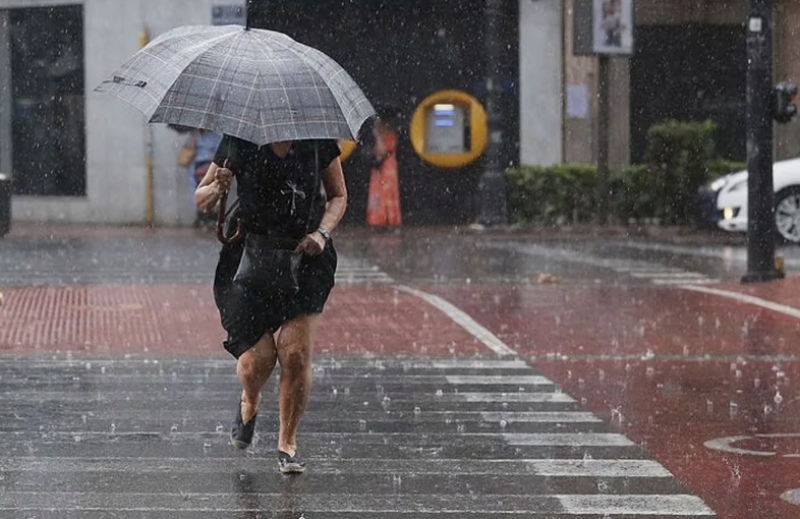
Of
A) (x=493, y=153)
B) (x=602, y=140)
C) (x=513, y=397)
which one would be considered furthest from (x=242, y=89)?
(x=493, y=153)

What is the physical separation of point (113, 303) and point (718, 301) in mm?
5528

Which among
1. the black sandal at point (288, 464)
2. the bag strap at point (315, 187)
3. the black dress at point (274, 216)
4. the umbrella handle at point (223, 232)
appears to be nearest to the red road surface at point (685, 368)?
the black sandal at point (288, 464)

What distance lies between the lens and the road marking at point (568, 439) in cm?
Answer: 894

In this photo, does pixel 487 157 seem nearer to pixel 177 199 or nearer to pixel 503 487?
pixel 177 199

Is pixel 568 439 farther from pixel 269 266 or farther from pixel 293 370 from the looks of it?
pixel 269 266

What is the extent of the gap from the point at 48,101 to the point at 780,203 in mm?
12843

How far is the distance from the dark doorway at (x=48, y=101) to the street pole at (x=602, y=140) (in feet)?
28.0

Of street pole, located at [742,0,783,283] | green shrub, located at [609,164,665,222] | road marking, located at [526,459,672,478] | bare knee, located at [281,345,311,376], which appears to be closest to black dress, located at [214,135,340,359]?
bare knee, located at [281,345,311,376]

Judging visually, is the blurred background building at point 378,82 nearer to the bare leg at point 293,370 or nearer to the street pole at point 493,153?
the street pole at point 493,153

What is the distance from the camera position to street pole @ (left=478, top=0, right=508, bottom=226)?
93.2ft

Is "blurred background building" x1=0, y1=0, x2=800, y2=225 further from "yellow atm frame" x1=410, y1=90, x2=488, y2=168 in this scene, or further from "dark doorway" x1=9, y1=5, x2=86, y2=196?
"yellow atm frame" x1=410, y1=90, x2=488, y2=168

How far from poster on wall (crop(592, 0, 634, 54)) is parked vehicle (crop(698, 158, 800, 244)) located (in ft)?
13.3

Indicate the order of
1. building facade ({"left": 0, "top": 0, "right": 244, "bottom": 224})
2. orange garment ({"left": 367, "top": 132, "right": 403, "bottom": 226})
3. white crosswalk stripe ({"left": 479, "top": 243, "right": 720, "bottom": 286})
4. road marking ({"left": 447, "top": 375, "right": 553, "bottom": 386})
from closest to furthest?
road marking ({"left": 447, "top": 375, "right": 553, "bottom": 386}) < white crosswalk stripe ({"left": 479, "top": 243, "right": 720, "bottom": 286}) < orange garment ({"left": 367, "top": 132, "right": 403, "bottom": 226}) < building facade ({"left": 0, "top": 0, "right": 244, "bottom": 224})

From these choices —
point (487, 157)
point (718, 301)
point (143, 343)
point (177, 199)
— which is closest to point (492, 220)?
point (487, 157)
